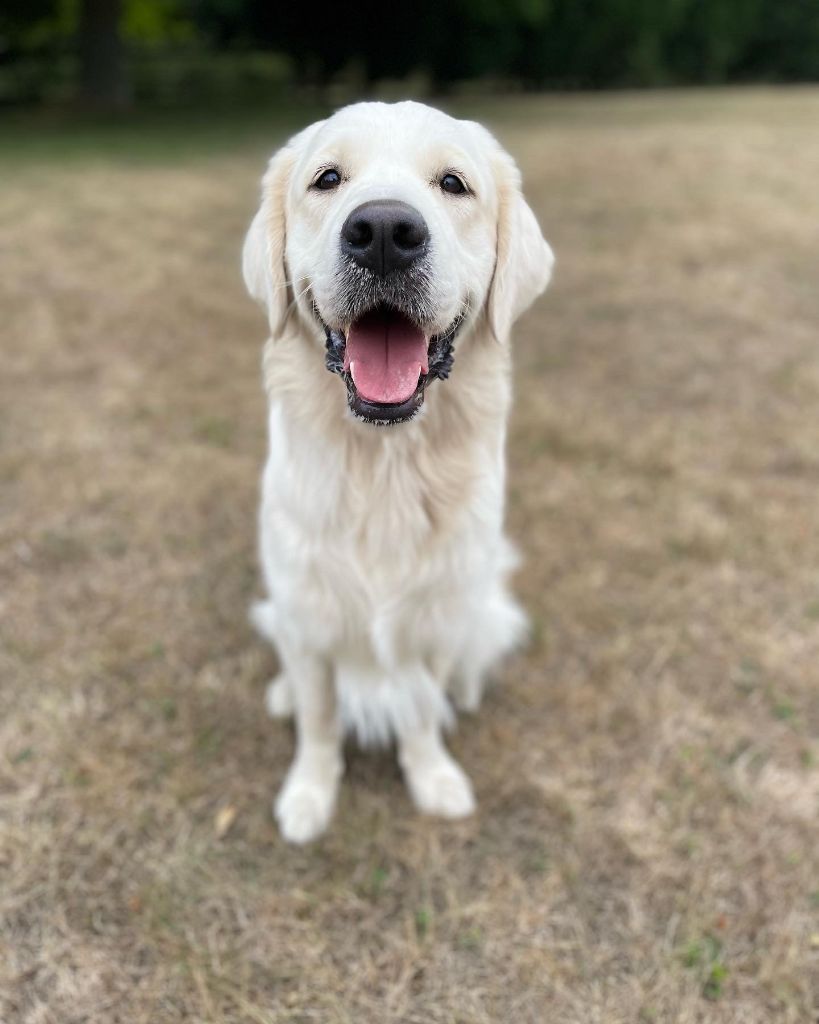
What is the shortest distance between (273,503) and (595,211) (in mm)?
7765

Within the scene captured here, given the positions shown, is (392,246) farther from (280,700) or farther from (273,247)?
(280,700)

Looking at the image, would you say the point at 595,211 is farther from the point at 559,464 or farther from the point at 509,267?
the point at 509,267

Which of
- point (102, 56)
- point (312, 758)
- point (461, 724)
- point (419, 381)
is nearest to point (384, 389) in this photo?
point (419, 381)

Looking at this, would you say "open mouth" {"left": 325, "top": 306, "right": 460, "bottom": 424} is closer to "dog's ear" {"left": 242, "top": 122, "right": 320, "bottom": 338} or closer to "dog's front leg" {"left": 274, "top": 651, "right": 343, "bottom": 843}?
"dog's ear" {"left": 242, "top": 122, "right": 320, "bottom": 338}

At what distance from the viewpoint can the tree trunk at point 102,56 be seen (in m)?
16.5

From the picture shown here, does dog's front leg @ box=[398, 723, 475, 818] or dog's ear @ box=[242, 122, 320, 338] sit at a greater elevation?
dog's ear @ box=[242, 122, 320, 338]

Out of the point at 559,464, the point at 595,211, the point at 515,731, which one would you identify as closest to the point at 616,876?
the point at 515,731

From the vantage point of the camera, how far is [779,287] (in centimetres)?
636

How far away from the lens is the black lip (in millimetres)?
1719

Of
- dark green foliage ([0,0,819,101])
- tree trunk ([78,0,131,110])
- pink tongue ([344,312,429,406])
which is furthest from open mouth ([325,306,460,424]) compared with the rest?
dark green foliage ([0,0,819,101])

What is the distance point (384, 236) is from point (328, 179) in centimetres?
38

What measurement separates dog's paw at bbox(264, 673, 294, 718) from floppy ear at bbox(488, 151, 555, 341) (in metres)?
1.41

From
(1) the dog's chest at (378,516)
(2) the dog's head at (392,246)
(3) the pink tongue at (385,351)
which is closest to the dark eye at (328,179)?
(2) the dog's head at (392,246)

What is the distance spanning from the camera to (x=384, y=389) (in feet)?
5.69
